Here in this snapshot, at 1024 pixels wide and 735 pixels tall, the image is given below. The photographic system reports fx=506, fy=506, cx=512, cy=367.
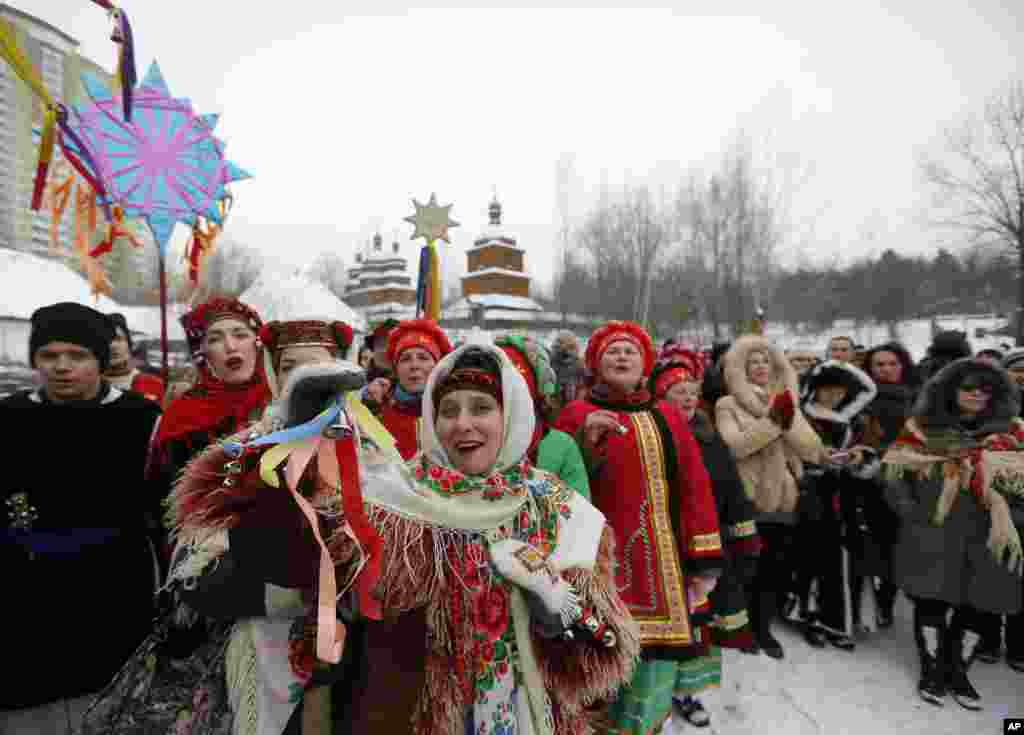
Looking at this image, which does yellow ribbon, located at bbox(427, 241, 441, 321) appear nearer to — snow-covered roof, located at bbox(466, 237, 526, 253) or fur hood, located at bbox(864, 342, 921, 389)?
fur hood, located at bbox(864, 342, 921, 389)

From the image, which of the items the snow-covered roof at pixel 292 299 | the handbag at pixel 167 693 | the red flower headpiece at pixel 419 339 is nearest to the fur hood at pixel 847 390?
the red flower headpiece at pixel 419 339

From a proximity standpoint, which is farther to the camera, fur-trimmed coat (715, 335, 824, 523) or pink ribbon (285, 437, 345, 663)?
fur-trimmed coat (715, 335, 824, 523)

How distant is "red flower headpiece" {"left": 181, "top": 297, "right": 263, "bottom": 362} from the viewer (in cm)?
240

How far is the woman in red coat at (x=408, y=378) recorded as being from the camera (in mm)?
2920

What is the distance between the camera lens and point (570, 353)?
6.55 metres

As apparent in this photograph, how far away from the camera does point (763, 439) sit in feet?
12.3

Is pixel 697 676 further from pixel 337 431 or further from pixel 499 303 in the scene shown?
pixel 499 303

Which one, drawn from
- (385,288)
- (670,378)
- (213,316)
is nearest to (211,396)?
(213,316)

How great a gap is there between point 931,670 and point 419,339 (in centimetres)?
415

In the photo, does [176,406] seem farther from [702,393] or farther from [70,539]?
[702,393]

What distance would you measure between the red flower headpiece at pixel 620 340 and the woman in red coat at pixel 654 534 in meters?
0.38

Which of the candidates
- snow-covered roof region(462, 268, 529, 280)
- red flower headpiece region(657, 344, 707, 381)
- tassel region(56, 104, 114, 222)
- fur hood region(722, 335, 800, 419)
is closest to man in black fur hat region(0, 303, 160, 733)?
tassel region(56, 104, 114, 222)

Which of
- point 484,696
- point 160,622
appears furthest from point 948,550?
point 160,622

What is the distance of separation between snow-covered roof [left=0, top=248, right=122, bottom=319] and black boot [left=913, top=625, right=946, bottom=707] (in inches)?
587
